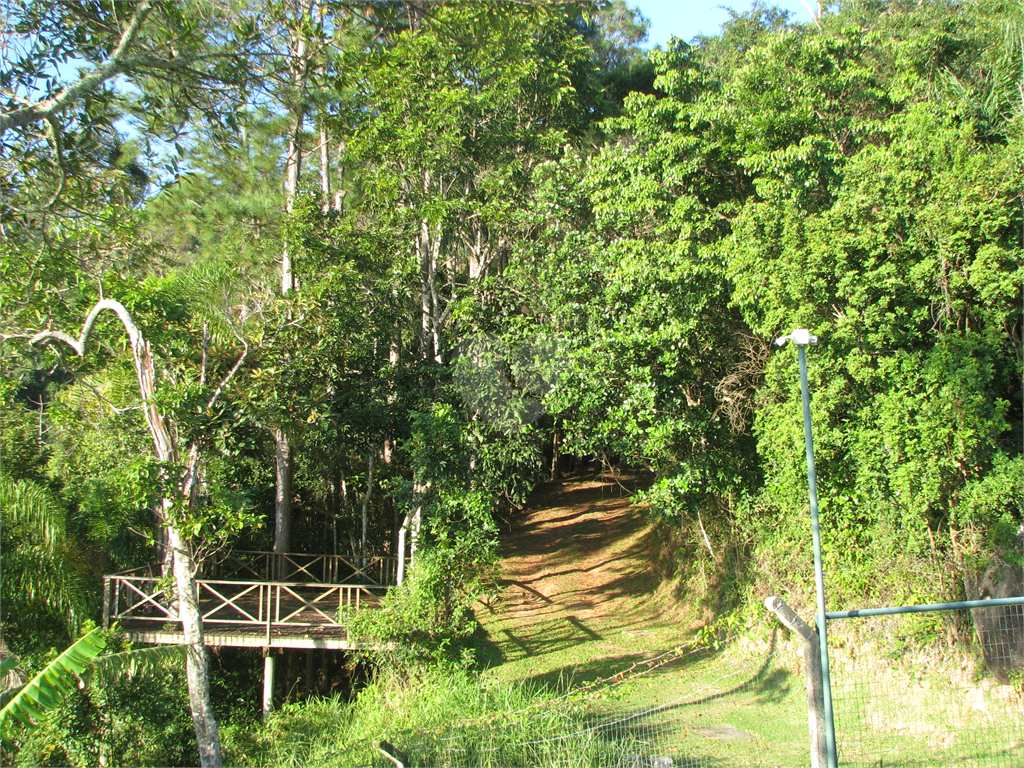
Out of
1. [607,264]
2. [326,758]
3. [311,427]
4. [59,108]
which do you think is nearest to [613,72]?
[607,264]

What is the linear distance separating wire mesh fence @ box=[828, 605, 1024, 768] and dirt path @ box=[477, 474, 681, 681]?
4337 mm

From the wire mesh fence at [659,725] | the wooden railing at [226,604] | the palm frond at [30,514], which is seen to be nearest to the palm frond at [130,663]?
the wooden railing at [226,604]

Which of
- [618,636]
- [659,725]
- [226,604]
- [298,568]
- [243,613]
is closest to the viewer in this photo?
[659,725]

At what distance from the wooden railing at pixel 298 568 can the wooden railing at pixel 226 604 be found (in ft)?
2.90

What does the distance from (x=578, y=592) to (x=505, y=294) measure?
24.5ft

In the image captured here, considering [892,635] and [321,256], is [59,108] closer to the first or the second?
[321,256]

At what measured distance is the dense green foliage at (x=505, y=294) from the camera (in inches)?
343

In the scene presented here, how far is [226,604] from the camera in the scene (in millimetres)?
12938

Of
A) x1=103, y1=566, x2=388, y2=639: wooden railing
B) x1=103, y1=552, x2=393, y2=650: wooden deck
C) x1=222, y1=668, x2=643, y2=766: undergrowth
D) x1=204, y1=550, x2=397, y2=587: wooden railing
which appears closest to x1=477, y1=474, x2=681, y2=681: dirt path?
x1=222, y1=668, x2=643, y2=766: undergrowth

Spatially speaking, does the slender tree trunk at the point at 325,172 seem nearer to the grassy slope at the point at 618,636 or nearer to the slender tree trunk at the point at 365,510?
the slender tree trunk at the point at 365,510

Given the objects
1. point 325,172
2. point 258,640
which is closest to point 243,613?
point 258,640

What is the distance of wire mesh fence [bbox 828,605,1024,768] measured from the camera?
7.34 meters

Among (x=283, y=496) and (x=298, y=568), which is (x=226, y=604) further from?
(x=298, y=568)

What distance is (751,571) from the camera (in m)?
13.3
